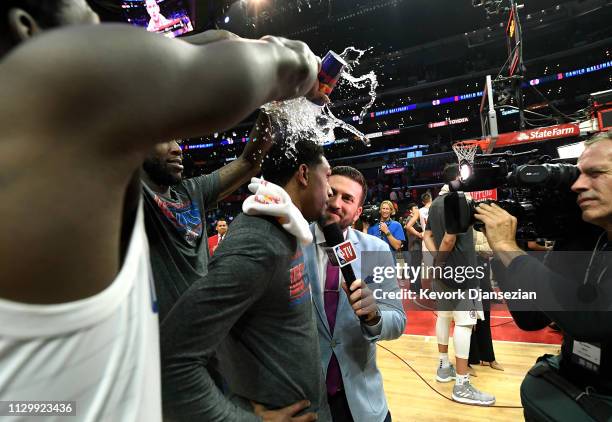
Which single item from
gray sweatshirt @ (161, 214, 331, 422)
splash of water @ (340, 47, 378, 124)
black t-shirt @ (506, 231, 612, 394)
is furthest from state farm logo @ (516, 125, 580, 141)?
gray sweatshirt @ (161, 214, 331, 422)

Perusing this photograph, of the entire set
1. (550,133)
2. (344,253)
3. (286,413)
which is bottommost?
(286,413)

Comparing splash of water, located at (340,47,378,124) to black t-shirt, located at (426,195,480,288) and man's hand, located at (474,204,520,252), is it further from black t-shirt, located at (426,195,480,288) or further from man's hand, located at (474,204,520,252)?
black t-shirt, located at (426,195,480,288)

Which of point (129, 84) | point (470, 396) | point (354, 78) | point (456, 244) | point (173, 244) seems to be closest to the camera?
point (129, 84)

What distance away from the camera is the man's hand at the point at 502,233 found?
1670mm

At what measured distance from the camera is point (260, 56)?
55 cm

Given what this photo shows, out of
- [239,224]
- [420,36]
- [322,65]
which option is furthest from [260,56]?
[420,36]

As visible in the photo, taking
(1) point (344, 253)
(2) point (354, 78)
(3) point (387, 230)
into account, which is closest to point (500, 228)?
→ (1) point (344, 253)

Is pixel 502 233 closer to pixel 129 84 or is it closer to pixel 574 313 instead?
pixel 574 313

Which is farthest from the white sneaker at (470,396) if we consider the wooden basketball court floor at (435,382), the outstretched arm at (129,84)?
the outstretched arm at (129,84)

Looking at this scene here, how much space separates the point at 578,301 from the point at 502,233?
38cm

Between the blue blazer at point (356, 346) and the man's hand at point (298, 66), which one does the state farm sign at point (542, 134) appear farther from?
the man's hand at point (298, 66)

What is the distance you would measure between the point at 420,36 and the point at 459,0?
4.12 metres

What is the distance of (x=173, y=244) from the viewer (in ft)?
5.01

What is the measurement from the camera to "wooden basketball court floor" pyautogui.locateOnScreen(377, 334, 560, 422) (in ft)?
9.89
